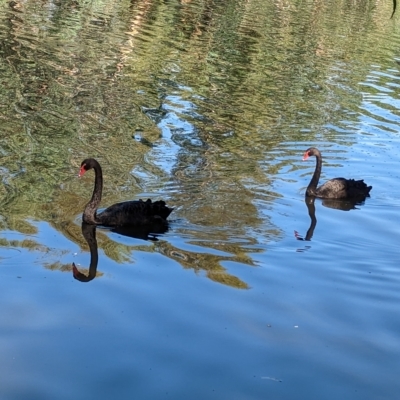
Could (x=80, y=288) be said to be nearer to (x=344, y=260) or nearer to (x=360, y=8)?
(x=344, y=260)

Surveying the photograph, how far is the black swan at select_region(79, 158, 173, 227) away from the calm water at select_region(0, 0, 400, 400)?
18cm

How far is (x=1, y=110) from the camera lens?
45.2 feet

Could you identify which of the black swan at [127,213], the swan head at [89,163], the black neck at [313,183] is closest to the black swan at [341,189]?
the black neck at [313,183]

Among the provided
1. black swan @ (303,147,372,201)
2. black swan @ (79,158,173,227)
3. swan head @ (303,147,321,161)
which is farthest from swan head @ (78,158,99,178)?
swan head @ (303,147,321,161)

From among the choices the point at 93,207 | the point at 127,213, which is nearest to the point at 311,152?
the point at 127,213

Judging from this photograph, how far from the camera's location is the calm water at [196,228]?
643 cm

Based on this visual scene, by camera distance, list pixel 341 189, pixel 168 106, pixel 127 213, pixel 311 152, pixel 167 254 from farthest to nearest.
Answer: pixel 168 106 < pixel 311 152 < pixel 341 189 < pixel 127 213 < pixel 167 254

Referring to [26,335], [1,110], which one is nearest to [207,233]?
[26,335]

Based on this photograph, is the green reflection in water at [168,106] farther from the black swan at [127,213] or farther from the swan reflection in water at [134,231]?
the black swan at [127,213]

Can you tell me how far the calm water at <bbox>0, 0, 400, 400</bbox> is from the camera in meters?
6.43

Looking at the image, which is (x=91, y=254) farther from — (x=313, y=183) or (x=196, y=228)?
(x=313, y=183)

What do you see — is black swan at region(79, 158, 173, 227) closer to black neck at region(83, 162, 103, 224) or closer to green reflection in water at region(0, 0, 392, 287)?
black neck at region(83, 162, 103, 224)

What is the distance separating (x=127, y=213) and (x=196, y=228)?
2.53 feet

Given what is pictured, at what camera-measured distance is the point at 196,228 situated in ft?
31.7
